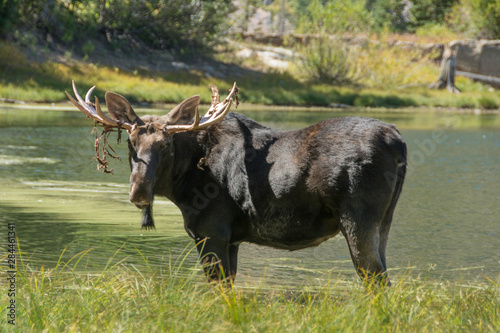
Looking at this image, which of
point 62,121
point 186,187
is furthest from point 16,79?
point 186,187

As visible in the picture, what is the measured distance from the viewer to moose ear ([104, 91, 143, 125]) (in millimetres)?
5861

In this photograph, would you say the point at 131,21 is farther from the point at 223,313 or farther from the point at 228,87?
the point at 223,313

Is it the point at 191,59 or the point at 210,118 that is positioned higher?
the point at 210,118

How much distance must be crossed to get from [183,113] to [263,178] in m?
0.82

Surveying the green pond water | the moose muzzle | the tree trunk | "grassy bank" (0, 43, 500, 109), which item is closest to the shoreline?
"grassy bank" (0, 43, 500, 109)

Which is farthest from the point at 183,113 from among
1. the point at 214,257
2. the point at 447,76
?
the point at 447,76

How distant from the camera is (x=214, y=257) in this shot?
233 inches

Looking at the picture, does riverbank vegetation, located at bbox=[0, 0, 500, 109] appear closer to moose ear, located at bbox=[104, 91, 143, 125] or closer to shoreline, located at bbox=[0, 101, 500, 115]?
shoreline, located at bbox=[0, 101, 500, 115]

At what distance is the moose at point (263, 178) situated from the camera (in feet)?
18.1

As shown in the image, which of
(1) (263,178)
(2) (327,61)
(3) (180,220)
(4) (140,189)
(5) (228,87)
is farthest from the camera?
(2) (327,61)

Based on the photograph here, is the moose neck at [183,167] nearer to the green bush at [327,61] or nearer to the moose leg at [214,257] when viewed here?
the moose leg at [214,257]

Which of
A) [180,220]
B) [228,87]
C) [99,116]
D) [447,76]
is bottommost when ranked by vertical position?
[180,220]

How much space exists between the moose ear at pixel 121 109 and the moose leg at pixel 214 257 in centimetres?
104

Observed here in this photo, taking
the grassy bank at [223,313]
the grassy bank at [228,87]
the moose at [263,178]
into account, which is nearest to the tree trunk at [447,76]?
the grassy bank at [228,87]
